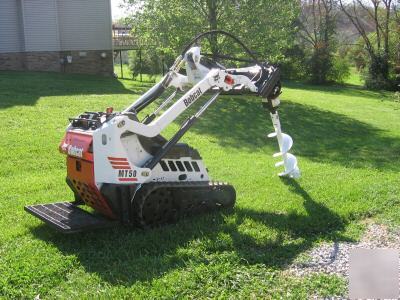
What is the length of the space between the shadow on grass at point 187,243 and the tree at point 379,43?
29.2m

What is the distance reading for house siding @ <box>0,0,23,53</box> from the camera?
23359mm

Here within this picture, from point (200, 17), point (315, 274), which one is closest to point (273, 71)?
point (315, 274)

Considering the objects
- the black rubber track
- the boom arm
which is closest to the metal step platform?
the black rubber track

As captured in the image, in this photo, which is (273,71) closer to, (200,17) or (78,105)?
(78,105)

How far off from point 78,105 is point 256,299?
444 inches

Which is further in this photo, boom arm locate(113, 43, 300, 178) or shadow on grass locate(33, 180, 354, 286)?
boom arm locate(113, 43, 300, 178)

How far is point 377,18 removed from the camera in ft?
119

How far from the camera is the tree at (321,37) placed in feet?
111

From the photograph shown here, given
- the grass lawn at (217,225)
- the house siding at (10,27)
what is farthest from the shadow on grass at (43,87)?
the house siding at (10,27)

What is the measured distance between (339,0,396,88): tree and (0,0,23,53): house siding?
71.0 feet

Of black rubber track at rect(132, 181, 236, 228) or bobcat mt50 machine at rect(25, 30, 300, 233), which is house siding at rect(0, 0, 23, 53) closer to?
bobcat mt50 machine at rect(25, 30, 300, 233)

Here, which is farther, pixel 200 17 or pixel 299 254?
pixel 200 17

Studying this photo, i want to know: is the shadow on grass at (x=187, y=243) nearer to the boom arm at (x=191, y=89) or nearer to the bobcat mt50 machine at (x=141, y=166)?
the bobcat mt50 machine at (x=141, y=166)

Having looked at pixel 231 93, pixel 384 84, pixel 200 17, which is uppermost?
pixel 200 17
